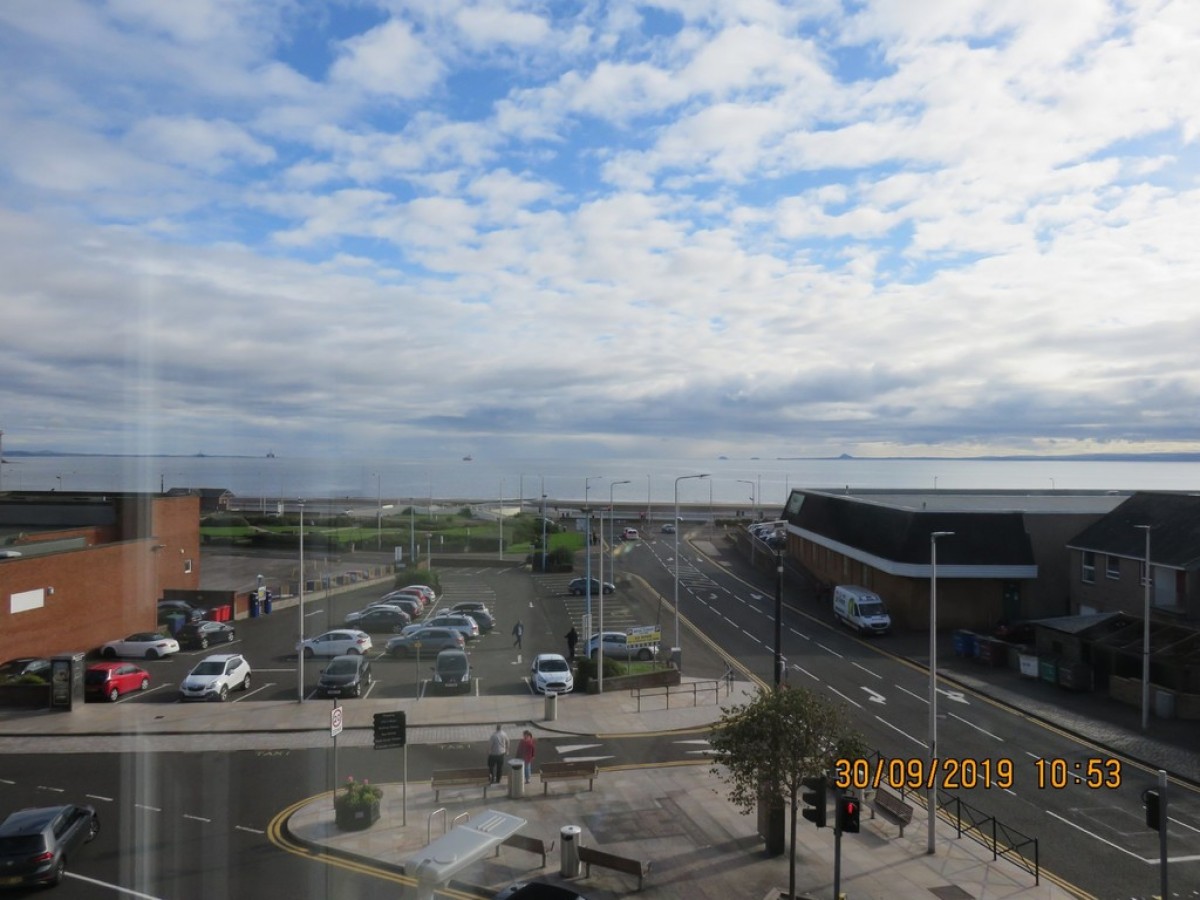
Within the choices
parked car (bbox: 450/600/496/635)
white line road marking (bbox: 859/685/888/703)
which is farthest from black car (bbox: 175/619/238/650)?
white line road marking (bbox: 859/685/888/703)

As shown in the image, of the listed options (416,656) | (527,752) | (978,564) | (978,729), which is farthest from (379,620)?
(978,564)

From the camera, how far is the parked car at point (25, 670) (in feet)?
79.7

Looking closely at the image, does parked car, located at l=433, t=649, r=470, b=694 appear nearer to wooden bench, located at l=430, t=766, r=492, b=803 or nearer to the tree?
wooden bench, located at l=430, t=766, r=492, b=803

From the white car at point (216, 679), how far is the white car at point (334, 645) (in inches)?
178

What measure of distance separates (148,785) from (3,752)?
5456mm

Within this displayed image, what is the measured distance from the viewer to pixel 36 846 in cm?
1238

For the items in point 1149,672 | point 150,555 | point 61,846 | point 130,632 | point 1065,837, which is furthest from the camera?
point 150,555

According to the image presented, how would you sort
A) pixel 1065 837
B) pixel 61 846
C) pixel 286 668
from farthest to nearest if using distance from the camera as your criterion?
pixel 286 668 → pixel 1065 837 → pixel 61 846

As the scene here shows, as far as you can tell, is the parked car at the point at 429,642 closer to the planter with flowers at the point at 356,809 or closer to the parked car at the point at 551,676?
the parked car at the point at 551,676

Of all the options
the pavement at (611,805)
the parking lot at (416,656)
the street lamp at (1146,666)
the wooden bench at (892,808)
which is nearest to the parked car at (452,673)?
the parking lot at (416,656)

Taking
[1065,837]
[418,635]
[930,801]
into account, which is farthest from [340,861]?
[418,635]

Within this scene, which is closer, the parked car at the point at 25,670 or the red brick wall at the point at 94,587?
the parked car at the point at 25,670

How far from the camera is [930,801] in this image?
1462 cm

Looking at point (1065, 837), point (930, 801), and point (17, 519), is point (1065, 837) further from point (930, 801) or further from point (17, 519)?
point (17, 519)
